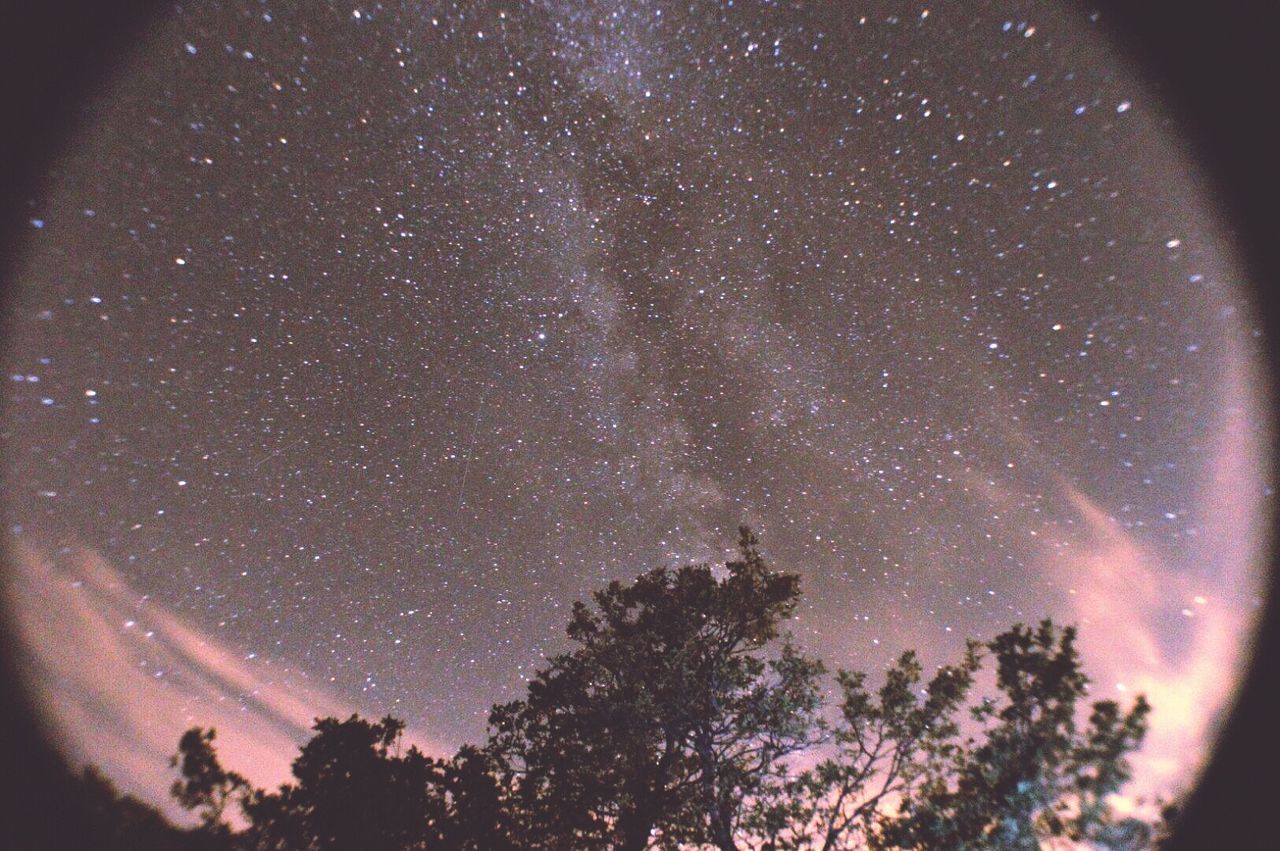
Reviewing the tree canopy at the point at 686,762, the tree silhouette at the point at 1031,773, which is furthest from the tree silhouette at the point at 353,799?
the tree silhouette at the point at 1031,773

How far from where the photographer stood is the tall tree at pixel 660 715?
23.9ft

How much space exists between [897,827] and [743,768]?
212 centimetres

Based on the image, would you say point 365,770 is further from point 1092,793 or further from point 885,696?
point 1092,793

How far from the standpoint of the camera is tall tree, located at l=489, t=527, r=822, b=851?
7293mm

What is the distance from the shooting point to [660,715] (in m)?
7.71

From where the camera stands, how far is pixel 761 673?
812cm

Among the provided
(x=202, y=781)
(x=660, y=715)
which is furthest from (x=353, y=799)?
(x=660, y=715)

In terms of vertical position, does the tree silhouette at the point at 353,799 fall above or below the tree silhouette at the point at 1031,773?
below

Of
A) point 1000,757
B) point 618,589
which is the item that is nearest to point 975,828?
point 1000,757

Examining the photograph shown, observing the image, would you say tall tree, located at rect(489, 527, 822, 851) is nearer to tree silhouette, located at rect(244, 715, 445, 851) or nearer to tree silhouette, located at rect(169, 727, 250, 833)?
tree silhouette, located at rect(244, 715, 445, 851)

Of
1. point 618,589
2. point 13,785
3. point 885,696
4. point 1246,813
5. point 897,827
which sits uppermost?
point 618,589

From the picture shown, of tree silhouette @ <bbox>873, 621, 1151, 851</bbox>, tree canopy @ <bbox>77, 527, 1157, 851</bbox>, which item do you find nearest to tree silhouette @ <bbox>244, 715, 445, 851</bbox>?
tree canopy @ <bbox>77, 527, 1157, 851</bbox>

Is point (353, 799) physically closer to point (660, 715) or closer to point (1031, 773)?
point (660, 715)

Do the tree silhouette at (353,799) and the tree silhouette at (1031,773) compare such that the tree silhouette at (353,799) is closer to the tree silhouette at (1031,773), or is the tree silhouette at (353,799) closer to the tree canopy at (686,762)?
the tree canopy at (686,762)
